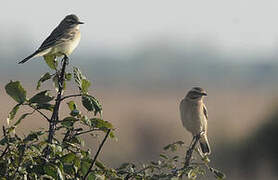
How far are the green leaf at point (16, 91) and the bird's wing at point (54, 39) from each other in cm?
442

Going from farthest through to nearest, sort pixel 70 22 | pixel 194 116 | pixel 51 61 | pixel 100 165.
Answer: pixel 194 116 → pixel 70 22 → pixel 51 61 → pixel 100 165

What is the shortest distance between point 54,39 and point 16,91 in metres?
4.97

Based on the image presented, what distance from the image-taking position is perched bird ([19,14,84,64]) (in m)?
7.12

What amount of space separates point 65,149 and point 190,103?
21.2ft

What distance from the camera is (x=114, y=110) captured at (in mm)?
37375

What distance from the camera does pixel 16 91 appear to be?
8.77 ft

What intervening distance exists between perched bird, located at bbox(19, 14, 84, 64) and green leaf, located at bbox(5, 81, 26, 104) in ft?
13.3

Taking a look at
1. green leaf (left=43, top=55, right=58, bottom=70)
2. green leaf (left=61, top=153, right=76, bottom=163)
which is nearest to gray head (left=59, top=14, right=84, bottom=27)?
green leaf (left=43, top=55, right=58, bottom=70)

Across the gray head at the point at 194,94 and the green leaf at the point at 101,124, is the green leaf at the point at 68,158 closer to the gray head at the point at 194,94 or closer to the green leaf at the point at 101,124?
the green leaf at the point at 101,124

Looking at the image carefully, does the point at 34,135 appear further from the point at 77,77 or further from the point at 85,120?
the point at 77,77

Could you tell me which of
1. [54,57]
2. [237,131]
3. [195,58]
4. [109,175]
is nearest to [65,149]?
[109,175]

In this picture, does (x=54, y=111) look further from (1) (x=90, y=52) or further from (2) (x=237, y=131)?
(1) (x=90, y=52)

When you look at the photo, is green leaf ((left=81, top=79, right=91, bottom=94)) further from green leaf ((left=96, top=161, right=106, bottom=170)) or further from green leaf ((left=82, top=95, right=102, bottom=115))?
green leaf ((left=96, top=161, right=106, bottom=170))

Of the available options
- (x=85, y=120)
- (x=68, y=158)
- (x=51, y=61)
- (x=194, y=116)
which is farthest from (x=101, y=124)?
(x=194, y=116)
